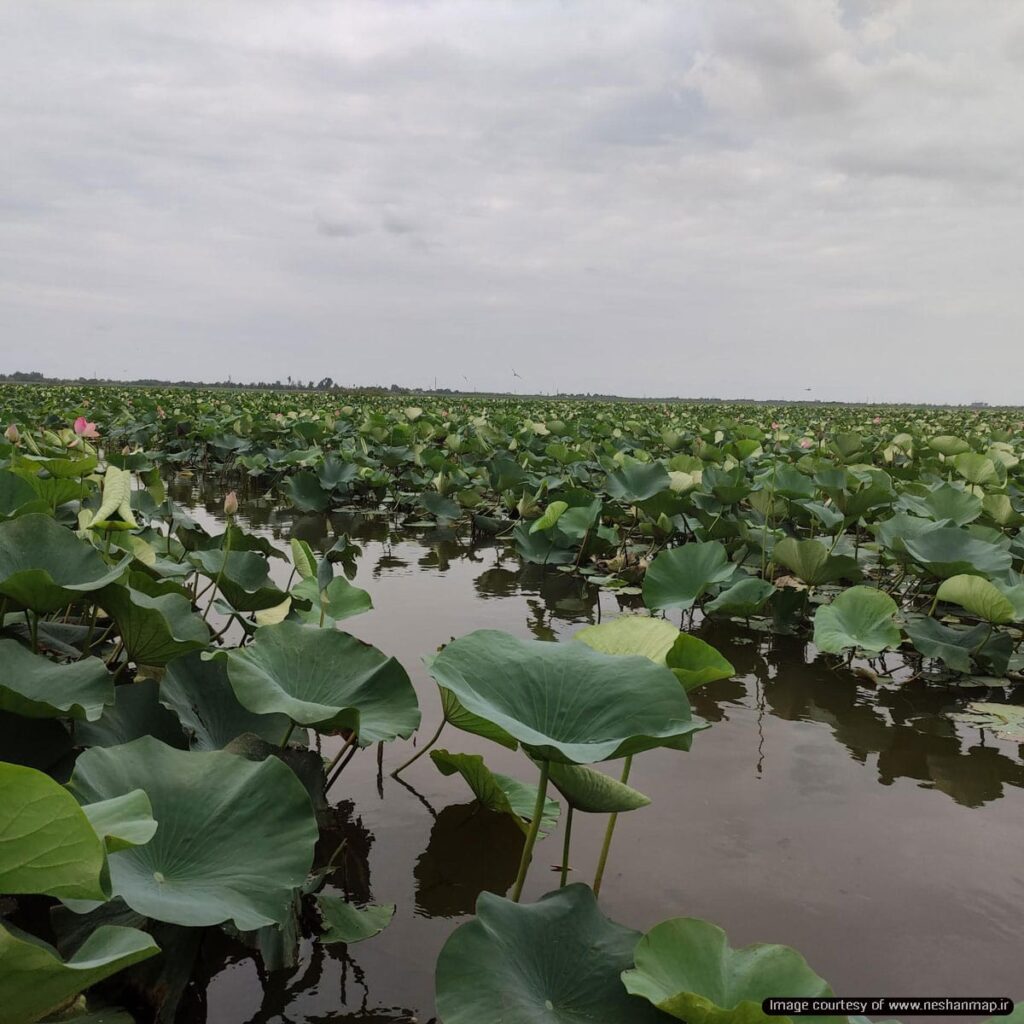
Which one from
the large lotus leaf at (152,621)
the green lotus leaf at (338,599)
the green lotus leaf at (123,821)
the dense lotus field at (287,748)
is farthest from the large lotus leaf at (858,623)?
the green lotus leaf at (123,821)

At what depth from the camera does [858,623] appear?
2418 mm

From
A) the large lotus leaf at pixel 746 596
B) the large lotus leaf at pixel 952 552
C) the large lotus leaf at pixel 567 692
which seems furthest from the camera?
the large lotus leaf at pixel 746 596

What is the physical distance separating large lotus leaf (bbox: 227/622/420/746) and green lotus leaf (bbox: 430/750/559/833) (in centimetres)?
20

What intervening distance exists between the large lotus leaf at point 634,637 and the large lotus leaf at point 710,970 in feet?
1.37

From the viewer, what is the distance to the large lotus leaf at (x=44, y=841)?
68 cm

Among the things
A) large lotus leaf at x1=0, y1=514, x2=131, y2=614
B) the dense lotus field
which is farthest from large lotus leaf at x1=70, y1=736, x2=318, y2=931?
large lotus leaf at x1=0, y1=514, x2=131, y2=614

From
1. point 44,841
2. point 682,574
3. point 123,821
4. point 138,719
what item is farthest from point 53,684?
point 682,574

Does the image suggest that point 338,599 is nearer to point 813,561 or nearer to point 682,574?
point 682,574

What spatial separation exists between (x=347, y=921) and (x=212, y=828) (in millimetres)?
360

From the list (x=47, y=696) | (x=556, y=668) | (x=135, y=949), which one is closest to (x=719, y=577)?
(x=556, y=668)

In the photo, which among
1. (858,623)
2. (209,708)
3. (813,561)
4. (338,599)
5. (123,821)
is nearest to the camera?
(123,821)

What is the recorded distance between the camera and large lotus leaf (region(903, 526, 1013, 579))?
8.70 feet

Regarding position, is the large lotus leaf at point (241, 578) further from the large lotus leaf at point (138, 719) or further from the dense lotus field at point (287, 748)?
the large lotus leaf at point (138, 719)

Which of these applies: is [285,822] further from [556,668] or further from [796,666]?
[796,666]
